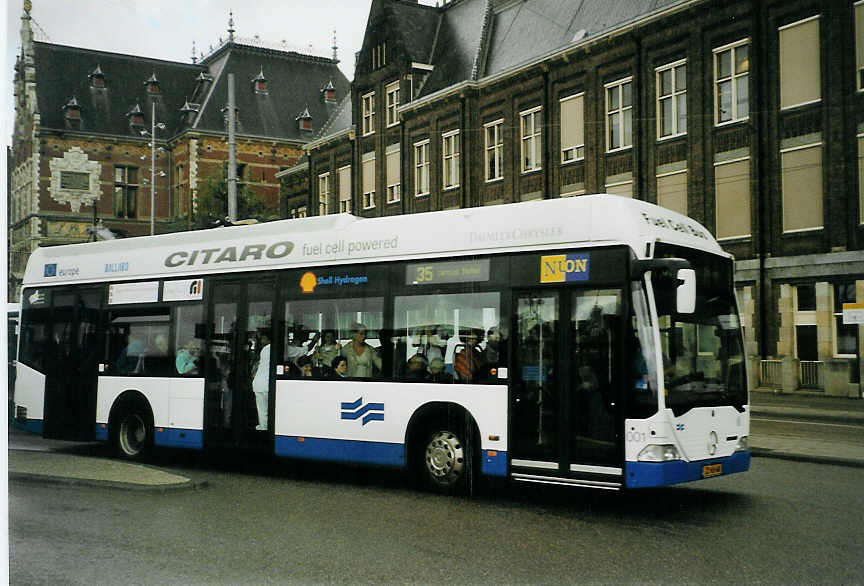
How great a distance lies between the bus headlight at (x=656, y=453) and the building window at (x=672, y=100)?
596 centimetres

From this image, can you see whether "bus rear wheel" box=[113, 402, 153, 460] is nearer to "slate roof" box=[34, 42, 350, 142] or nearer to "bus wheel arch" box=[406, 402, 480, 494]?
"slate roof" box=[34, 42, 350, 142]

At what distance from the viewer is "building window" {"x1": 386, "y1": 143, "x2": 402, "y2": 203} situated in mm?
13816

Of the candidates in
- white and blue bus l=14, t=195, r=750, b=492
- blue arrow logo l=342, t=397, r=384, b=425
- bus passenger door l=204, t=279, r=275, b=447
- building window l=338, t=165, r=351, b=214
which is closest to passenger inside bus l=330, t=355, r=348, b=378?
white and blue bus l=14, t=195, r=750, b=492

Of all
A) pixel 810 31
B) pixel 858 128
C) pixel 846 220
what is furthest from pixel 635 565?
pixel 810 31

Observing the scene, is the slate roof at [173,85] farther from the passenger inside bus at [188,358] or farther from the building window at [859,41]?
the building window at [859,41]

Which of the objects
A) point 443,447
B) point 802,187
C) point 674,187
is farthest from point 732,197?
point 443,447

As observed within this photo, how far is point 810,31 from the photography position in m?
10.9

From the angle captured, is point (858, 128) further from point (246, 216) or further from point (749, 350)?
point (246, 216)

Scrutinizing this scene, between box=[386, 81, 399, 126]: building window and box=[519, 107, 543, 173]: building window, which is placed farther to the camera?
box=[519, 107, 543, 173]: building window

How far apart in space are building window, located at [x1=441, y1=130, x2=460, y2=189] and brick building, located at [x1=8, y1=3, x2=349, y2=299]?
188 centimetres

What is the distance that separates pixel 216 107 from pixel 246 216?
2.37 m

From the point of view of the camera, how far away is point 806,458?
1184 centimetres

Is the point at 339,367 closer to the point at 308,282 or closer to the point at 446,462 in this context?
the point at 308,282

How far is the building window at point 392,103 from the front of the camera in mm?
13312
